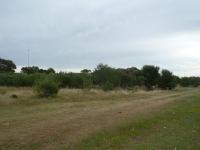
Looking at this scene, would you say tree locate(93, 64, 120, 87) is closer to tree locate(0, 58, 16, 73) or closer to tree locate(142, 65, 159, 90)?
tree locate(142, 65, 159, 90)

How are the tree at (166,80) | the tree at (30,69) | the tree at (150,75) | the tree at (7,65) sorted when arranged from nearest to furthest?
the tree at (7,65)
the tree at (30,69)
the tree at (166,80)
the tree at (150,75)

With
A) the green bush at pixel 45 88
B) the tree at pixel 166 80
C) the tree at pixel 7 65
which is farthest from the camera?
the tree at pixel 166 80

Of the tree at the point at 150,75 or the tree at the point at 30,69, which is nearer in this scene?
the tree at the point at 30,69

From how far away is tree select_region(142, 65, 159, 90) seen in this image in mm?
102938

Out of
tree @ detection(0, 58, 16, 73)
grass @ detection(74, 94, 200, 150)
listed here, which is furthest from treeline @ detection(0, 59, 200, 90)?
grass @ detection(74, 94, 200, 150)

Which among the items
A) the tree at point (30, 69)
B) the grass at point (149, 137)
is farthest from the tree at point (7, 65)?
the grass at point (149, 137)

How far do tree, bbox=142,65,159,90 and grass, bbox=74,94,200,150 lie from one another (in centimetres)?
8630

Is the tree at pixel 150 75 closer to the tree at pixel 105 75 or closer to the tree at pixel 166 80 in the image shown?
the tree at pixel 166 80

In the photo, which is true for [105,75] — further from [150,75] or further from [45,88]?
[45,88]

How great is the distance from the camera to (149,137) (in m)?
12.8

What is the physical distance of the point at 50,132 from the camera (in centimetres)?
1285

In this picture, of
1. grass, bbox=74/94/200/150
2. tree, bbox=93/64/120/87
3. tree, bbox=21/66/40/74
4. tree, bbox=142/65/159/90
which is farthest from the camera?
tree, bbox=142/65/159/90

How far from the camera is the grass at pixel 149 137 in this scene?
36.2 feet

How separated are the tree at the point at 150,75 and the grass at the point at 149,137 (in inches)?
3398
